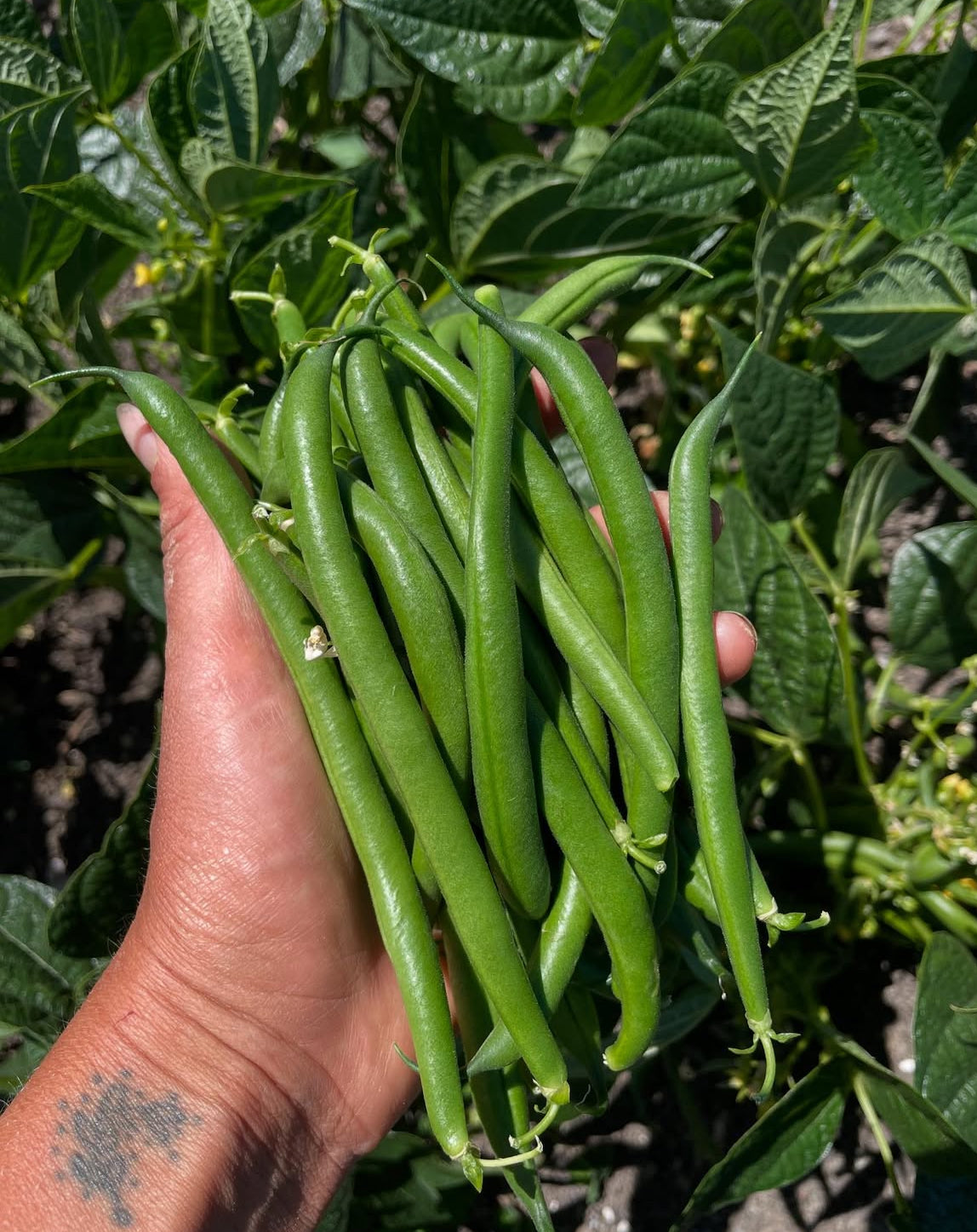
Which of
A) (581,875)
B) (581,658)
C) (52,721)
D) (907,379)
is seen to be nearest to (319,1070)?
(581,875)

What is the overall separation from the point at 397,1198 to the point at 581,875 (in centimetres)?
116

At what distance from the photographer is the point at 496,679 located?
127 centimetres

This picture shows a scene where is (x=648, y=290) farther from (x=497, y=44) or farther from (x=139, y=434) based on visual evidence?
(x=139, y=434)

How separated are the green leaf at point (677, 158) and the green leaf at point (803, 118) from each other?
0.34 ft

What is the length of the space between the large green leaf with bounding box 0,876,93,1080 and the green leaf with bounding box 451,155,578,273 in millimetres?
1542

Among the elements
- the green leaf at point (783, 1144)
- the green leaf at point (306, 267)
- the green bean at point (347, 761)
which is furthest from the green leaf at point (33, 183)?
the green leaf at point (783, 1144)

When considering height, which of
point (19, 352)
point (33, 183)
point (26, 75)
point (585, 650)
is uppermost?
point (26, 75)

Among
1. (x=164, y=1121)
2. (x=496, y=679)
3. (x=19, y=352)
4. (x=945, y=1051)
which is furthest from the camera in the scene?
(x=19, y=352)

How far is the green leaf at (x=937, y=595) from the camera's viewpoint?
1.99 m

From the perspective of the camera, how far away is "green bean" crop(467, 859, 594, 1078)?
4.38ft

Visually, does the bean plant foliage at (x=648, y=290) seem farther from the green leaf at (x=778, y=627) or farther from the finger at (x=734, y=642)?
the finger at (x=734, y=642)

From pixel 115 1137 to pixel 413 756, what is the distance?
0.76 metres

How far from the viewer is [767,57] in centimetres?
186

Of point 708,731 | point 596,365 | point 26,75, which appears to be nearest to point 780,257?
point 596,365
